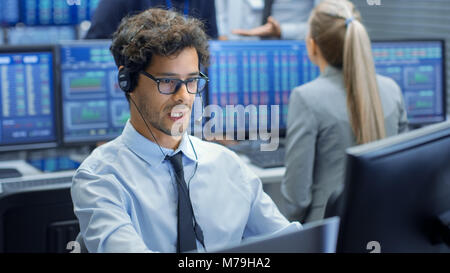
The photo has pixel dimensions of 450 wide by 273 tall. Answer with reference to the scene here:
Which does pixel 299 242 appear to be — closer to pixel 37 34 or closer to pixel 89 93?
pixel 89 93

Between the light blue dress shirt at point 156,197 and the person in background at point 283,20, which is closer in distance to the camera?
the light blue dress shirt at point 156,197

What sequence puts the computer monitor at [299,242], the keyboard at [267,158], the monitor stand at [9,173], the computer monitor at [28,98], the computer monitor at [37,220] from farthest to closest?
the keyboard at [267,158]
the computer monitor at [28,98]
the monitor stand at [9,173]
the computer monitor at [37,220]
the computer monitor at [299,242]

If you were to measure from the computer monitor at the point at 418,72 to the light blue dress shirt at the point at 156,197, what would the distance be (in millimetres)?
1347

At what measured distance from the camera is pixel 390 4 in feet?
10.5

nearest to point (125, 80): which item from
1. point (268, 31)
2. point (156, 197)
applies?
point (156, 197)

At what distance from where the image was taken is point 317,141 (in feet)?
6.02

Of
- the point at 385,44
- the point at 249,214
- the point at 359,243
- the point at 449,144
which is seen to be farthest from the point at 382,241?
the point at 385,44

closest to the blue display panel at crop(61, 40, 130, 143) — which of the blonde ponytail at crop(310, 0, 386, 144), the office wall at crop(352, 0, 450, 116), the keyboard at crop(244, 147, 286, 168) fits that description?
the keyboard at crop(244, 147, 286, 168)

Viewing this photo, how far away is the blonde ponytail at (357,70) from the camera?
69.5 inches

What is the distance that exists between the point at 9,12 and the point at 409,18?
2019 millimetres

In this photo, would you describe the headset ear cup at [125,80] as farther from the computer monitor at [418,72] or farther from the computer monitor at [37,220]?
the computer monitor at [418,72]

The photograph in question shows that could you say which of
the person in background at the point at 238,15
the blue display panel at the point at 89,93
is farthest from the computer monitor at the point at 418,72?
the blue display panel at the point at 89,93

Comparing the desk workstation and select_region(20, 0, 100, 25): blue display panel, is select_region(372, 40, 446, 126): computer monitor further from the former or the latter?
select_region(20, 0, 100, 25): blue display panel

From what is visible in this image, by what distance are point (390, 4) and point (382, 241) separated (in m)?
2.64
